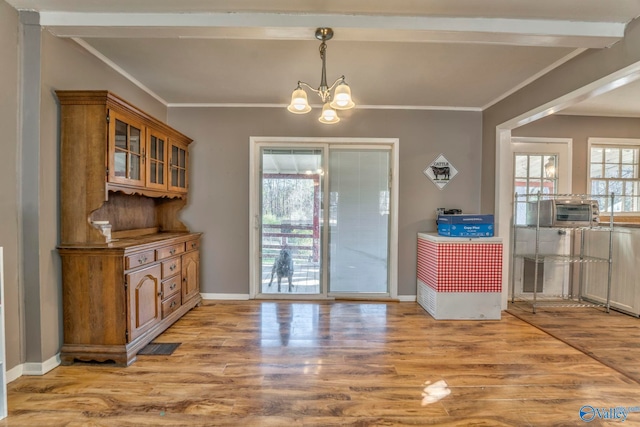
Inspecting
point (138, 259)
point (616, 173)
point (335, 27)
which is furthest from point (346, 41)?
point (616, 173)

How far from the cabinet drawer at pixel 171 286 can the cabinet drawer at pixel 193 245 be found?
37cm

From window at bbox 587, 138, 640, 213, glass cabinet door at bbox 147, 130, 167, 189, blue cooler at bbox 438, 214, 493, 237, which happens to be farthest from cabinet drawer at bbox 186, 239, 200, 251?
window at bbox 587, 138, 640, 213

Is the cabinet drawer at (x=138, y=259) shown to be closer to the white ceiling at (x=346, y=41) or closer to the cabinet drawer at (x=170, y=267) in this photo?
the cabinet drawer at (x=170, y=267)

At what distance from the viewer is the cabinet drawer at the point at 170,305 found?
2.88 metres

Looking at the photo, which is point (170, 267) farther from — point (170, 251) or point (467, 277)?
point (467, 277)

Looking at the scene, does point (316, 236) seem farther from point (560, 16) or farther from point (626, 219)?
point (626, 219)

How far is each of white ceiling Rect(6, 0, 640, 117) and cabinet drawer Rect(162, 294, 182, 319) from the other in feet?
7.18

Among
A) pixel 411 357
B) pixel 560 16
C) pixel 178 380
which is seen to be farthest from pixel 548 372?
pixel 178 380

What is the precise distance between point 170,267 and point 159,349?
75 centimetres

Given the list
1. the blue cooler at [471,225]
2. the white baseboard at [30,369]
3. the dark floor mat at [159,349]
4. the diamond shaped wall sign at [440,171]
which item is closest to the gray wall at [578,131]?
the diamond shaped wall sign at [440,171]

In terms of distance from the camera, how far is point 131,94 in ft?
10.4

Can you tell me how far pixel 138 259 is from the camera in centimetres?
246

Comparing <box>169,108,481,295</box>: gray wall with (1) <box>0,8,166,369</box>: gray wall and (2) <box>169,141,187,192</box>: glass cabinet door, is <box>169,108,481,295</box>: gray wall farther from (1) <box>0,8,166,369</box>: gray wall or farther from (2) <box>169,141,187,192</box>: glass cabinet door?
(1) <box>0,8,166,369</box>: gray wall

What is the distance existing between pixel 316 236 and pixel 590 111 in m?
3.85
